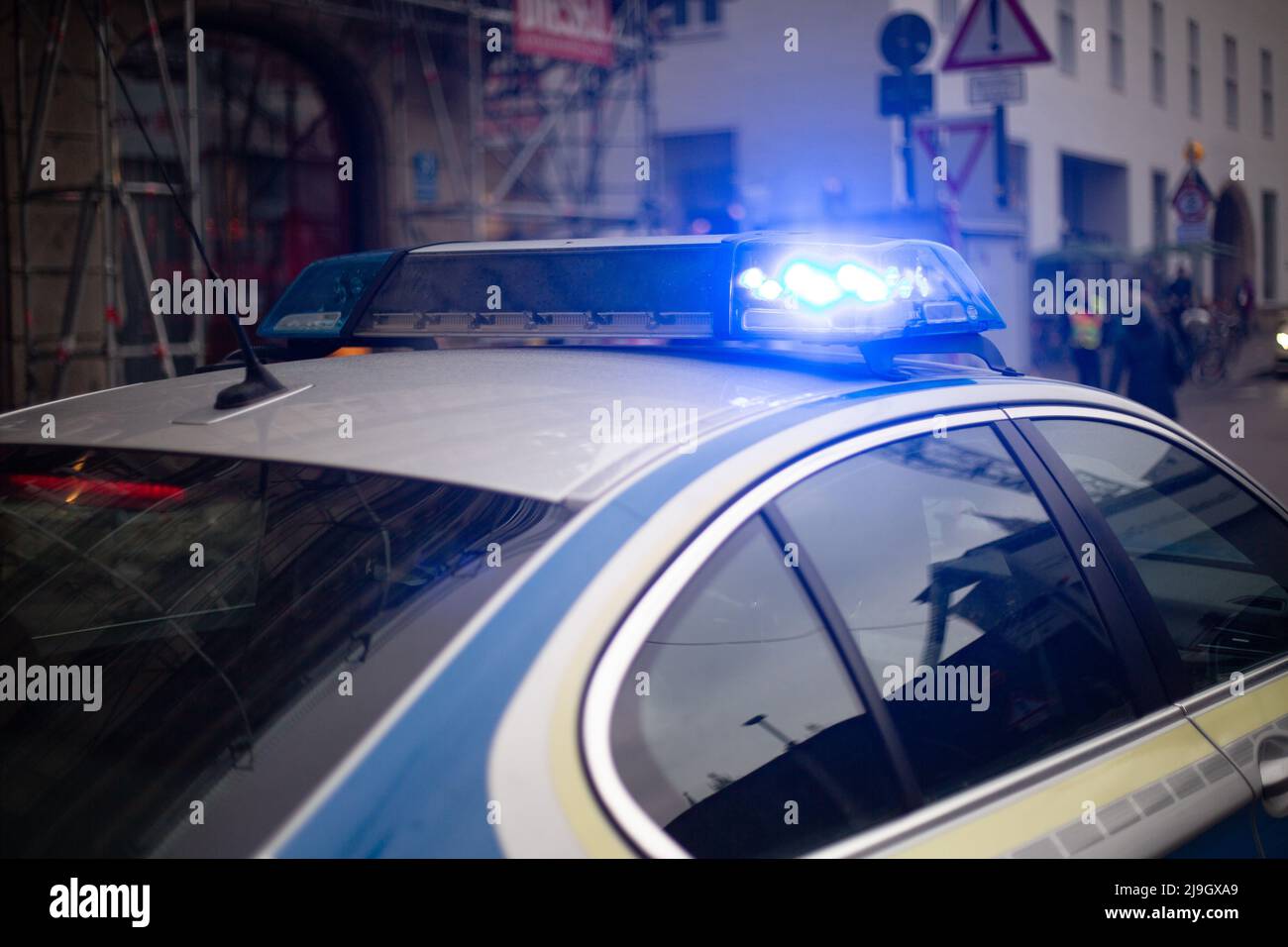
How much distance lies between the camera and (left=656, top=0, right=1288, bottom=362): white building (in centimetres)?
2058

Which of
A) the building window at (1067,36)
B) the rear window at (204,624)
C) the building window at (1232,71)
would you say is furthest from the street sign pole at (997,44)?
the building window at (1232,71)

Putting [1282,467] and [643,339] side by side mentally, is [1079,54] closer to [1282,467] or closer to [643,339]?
[1282,467]

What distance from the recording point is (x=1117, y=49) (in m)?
26.6

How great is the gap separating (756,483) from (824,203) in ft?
59.9

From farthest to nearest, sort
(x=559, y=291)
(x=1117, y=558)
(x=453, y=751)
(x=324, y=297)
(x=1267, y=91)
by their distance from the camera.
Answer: (x=1267, y=91), (x=324, y=297), (x=559, y=291), (x=1117, y=558), (x=453, y=751)

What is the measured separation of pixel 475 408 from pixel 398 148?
12706mm

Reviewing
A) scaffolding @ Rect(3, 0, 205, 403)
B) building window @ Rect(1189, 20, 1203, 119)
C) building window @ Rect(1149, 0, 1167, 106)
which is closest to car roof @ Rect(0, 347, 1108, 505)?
scaffolding @ Rect(3, 0, 205, 403)

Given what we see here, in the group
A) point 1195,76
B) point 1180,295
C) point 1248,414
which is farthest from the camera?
point 1195,76

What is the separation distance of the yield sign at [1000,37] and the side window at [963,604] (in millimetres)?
7494

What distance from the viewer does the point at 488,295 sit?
2.55 meters

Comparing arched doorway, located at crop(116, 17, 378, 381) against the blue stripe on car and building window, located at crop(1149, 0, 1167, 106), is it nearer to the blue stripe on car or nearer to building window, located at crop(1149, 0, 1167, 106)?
the blue stripe on car

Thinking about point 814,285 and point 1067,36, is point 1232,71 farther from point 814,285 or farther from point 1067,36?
point 814,285

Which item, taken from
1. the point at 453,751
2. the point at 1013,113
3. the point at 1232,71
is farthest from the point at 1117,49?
the point at 453,751
